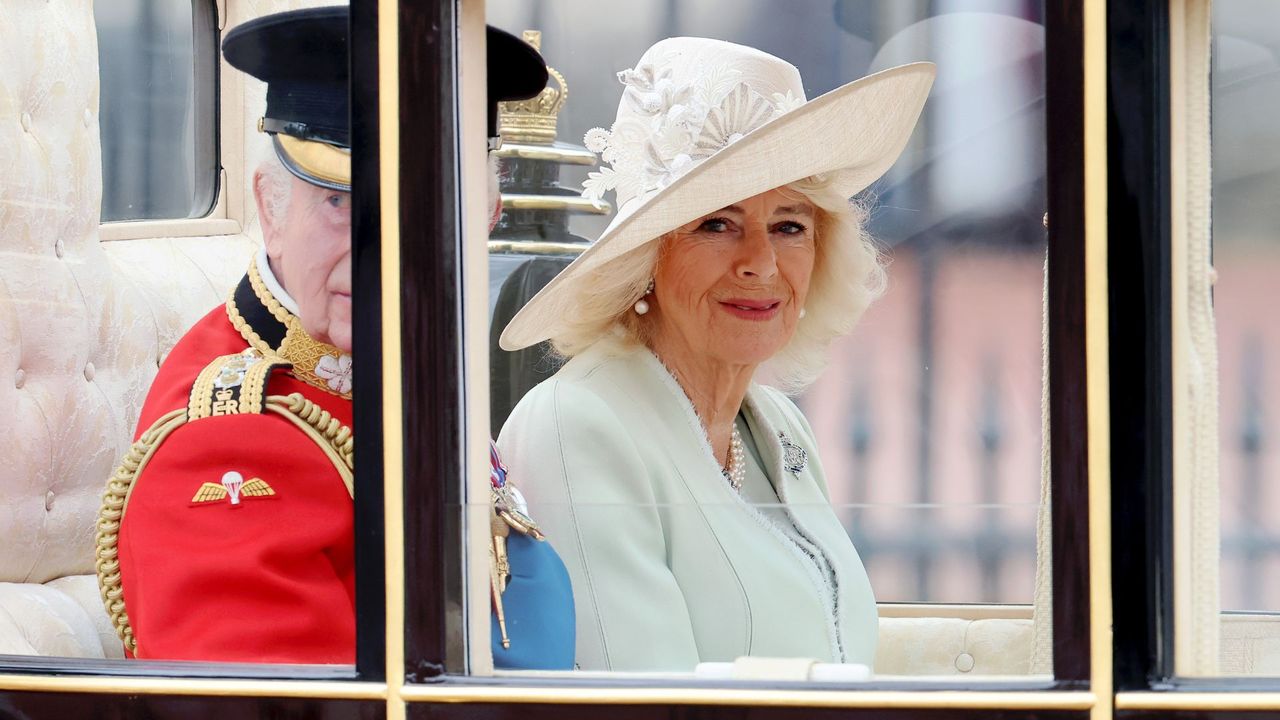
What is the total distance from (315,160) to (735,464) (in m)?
0.80

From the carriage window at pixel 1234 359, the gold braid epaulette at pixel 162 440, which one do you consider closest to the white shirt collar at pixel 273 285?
the gold braid epaulette at pixel 162 440

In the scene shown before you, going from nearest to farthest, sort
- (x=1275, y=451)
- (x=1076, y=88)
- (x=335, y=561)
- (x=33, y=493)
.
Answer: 1. (x=1076, y=88)
2. (x=1275, y=451)
3. (x=335, y=561)
4. (x=33, y=493)

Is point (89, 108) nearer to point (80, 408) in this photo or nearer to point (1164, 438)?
point (80, 408)

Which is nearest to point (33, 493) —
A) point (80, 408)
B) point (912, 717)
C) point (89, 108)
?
point (80, 408)

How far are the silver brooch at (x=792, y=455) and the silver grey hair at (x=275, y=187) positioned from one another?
31.1 inches

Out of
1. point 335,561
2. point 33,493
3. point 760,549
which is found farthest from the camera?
point 33,493

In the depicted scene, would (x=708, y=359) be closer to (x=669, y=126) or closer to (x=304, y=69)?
(x=669, y=126)

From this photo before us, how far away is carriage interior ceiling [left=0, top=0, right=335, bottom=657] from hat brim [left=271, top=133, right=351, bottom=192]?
158 mm

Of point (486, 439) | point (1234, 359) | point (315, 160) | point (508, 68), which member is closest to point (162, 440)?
point (315, 160)

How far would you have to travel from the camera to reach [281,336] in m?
1.65

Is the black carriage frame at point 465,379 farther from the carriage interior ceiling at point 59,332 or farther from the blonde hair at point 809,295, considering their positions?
the blonde hair at point 809,295

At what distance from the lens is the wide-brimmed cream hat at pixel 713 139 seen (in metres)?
1.75

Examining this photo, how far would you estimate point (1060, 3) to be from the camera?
3.86ft

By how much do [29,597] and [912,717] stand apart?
1144 mm
